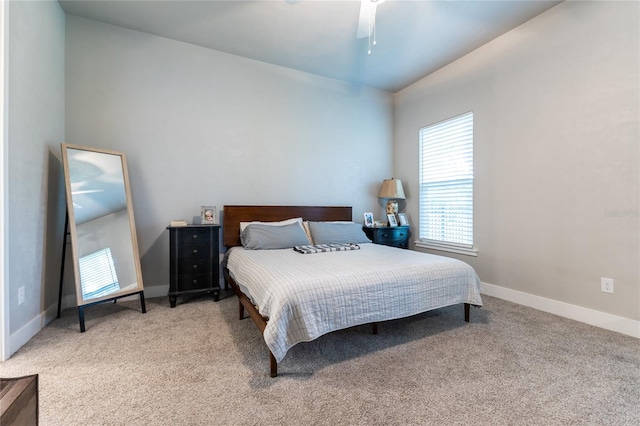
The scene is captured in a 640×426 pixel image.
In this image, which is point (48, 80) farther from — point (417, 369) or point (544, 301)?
point (544, 301)

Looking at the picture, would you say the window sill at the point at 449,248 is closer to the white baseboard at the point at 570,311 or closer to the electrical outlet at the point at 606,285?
the white baseboard at the point at 570,311

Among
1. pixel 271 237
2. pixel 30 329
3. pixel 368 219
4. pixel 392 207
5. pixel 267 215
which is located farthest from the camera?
pixel 392 207

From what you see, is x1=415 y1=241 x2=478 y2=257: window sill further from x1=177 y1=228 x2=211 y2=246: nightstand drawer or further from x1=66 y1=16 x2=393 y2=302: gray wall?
x1=177 y1=228 x2=211 y2=246: nightstand drawer

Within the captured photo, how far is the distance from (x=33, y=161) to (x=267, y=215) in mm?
2159

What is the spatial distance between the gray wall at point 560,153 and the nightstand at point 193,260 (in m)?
3.07

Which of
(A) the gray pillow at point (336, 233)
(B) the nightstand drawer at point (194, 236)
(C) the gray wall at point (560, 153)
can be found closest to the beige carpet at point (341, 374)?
(C) the gray wall at point (560, 153)

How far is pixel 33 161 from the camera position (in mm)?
2174

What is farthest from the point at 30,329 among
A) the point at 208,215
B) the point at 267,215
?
the point at 267,215

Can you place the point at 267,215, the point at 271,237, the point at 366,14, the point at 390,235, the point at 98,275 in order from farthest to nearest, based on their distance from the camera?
the point at 390,235, the point at 267,215, the point at 271,237, the point at 98,275, the point at 366,14

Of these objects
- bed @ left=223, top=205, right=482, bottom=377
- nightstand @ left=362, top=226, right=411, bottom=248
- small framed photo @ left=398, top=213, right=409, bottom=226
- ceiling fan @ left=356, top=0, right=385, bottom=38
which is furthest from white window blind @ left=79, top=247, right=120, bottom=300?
small framed photo @ left=398, top=213, right=409, bottom=226

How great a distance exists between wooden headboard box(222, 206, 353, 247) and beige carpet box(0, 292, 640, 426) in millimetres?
1133

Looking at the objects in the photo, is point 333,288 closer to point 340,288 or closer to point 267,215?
point 340,288

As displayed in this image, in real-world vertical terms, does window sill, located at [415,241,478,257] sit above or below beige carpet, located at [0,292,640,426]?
above

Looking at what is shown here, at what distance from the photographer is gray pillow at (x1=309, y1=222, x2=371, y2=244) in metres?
3.32
